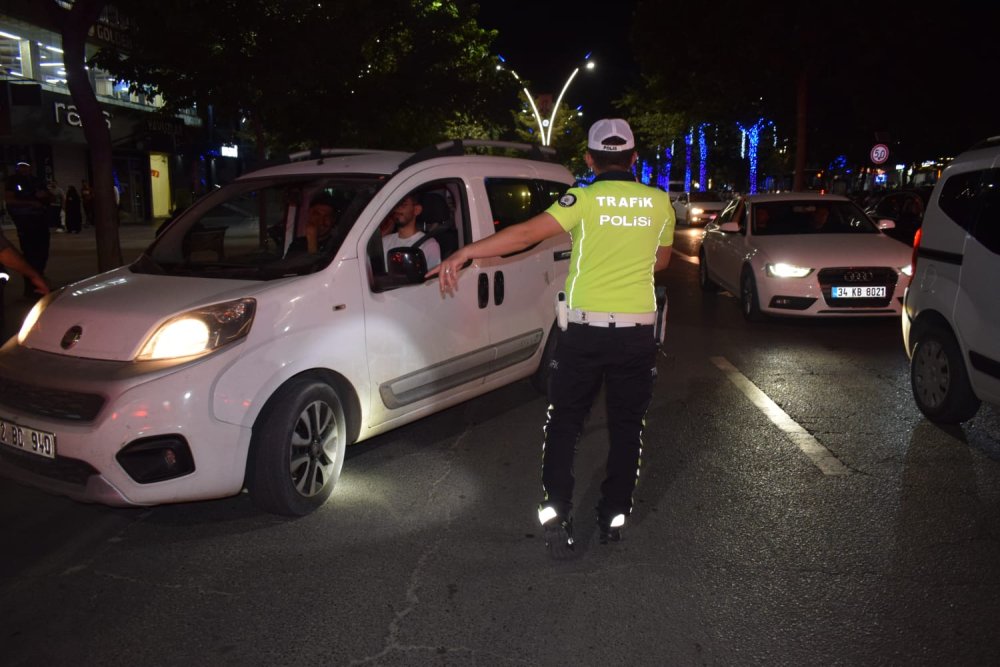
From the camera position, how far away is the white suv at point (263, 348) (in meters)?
3.83

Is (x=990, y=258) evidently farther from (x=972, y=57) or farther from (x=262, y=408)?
(x=972, y=57)

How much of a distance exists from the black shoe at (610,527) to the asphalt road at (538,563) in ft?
0.21

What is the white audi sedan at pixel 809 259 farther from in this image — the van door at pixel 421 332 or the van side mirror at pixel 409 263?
the van side mirror at pixel 409 263

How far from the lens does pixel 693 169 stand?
7988 centimetres

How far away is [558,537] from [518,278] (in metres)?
2.39

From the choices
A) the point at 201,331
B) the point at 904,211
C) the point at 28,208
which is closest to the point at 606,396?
the point at 201,331

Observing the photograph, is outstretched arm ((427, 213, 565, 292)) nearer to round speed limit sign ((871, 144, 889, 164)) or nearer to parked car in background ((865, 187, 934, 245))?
parked car in background ((865, 187, 934, 245))

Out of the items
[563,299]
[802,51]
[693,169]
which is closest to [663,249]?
[563,299]

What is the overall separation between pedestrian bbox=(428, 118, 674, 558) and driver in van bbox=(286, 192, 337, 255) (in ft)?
5.94

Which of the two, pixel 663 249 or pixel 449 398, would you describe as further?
pixel 449 398

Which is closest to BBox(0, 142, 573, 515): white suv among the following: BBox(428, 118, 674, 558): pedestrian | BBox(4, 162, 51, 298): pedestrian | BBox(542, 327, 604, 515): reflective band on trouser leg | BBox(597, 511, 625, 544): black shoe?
BBox(428, 118, 674, 558): pedestrian

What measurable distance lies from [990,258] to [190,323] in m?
4.56

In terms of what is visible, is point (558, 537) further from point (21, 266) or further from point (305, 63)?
point (305, 63)

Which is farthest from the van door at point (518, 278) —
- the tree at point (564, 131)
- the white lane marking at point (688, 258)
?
the tree at point (564, 131)
